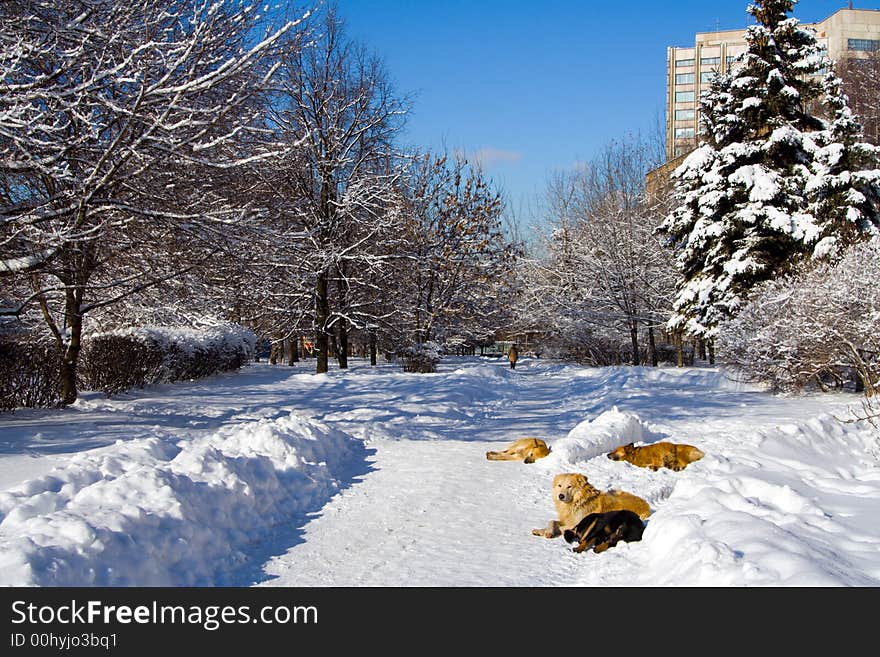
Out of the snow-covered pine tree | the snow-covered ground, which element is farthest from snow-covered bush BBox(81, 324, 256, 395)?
the snow-covered pine tree

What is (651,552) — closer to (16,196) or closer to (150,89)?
(150,89)

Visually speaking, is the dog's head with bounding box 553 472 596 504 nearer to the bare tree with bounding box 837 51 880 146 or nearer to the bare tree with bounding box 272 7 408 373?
the bare tree with bounding box 272 7 408 373

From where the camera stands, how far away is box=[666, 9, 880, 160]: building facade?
69.4 metres

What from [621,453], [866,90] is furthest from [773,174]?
[866,90]

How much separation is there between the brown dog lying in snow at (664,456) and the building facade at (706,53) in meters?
69.6

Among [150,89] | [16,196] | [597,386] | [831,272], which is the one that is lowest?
[597,386]

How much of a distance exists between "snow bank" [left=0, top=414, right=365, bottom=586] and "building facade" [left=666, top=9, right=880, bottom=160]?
72.5 metres

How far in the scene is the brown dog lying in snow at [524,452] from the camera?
31.2 ft

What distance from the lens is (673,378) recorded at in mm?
21844

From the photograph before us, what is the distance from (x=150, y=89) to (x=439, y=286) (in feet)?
69.9

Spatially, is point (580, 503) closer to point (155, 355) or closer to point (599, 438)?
point (599, 438)

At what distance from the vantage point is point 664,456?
8773 mm

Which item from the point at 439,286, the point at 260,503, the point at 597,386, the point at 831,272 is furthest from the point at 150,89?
the point at 439,286
